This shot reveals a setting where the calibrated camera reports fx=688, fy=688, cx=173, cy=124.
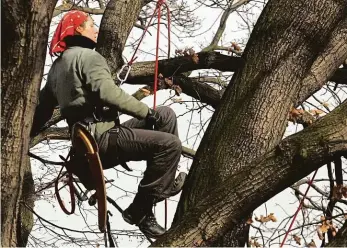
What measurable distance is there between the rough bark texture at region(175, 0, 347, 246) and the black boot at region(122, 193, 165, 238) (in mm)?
454

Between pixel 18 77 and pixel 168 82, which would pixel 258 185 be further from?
pixel 168 82

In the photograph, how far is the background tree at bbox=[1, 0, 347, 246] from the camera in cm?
313

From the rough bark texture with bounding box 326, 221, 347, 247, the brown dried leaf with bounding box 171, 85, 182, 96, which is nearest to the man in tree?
the rough bark texture with bounding box 326, 221, 347, 247

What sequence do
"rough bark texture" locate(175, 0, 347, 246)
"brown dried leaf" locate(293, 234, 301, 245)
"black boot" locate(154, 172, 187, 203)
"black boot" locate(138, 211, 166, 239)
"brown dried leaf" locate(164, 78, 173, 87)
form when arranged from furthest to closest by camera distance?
"brown dried leaf" locate(164, 78, 173, 87) → "brown dried leaf" locate(293, 234, 301, 245) → "black boot" locate(138, 211, 166, 239) → "black boot" locate(154, 172, 187, 203) → "rough bark texture" locate(175, 0, 347, 246)

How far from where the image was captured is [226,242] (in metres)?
3.56

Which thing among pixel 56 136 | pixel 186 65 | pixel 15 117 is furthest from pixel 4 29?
pixel 56 136

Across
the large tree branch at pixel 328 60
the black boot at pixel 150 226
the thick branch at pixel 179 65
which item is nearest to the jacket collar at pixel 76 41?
the black boot at pixel 150 226

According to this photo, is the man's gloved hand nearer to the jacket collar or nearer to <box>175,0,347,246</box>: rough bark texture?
<box>175,0,347,246</box>: rough bark texture

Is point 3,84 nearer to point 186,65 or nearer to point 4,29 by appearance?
point 4,29

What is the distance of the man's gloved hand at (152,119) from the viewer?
3.93 m

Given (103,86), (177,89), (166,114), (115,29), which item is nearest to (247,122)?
(166,114)

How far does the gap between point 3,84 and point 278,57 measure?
1488mm

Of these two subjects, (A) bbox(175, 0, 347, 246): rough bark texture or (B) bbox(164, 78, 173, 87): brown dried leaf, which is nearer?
A: (A) bbox(175, 0, 347, 246): rough bark texture

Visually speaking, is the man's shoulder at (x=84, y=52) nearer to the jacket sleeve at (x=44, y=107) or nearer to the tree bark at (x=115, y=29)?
the jacket sleeve at (x=44, y=107)
